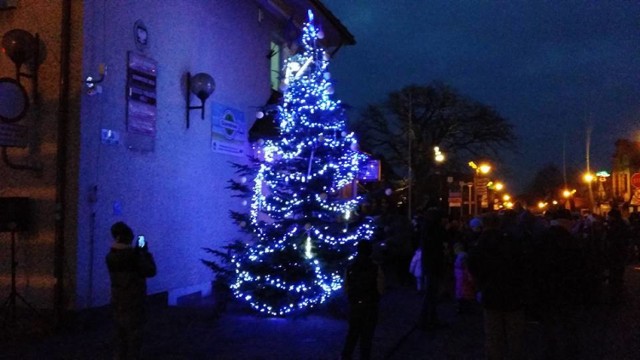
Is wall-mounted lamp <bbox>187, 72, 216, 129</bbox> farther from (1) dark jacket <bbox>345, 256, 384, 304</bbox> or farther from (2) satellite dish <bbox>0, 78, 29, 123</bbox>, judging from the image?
(1) dark jacket <bbox>345, 256, 384, 304</bbox>

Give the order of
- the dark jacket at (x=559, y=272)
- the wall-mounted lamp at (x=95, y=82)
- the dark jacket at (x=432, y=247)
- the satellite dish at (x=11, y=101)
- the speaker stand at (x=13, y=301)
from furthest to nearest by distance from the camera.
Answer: the dark jacket at (x=432, y=247), the wall-mounted lamp at (x=95, y=82), the speaker stand at (x=13, y=301), the satellite dish at (x=11, y=101), the dark jacket at (x=559, y=272)

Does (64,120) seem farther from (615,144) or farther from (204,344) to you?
(615,144)

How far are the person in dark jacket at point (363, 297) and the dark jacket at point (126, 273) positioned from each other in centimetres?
227

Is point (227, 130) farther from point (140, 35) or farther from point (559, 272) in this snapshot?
point (559, 272)

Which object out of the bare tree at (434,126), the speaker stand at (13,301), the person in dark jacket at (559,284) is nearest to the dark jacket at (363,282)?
the person in dark jacket at (559,284)

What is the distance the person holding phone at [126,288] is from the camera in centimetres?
780

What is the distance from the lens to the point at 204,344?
995 centimetres

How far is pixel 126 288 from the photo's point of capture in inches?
308

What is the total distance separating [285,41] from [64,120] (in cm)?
926

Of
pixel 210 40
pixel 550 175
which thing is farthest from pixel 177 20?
pixel 550 175

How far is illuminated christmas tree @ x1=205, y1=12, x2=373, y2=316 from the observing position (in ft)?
40.3

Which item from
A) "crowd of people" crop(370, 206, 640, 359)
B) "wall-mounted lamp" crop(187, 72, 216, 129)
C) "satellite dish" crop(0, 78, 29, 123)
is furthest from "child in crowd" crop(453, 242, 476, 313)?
"satellite dish" crop(0, 78, 29, 123)

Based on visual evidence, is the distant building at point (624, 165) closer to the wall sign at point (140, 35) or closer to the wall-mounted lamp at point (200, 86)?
the wall-mounted lamp at point (200, 86)

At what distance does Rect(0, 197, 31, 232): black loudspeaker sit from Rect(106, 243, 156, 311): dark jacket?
3.49 m
